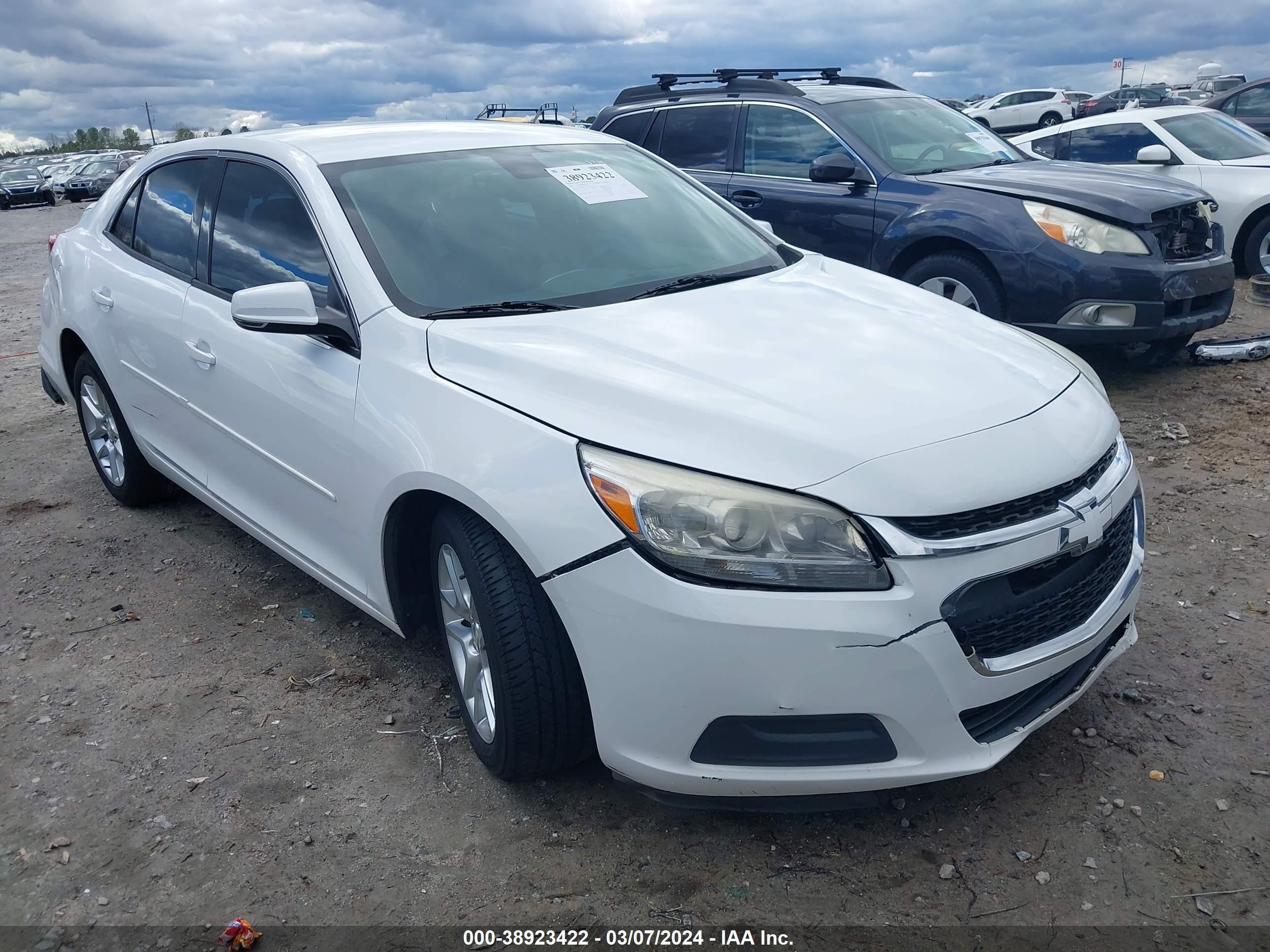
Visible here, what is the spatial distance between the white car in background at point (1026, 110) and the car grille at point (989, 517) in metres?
31.0

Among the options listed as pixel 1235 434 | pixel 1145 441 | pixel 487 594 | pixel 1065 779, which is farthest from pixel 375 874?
pixel 1235 434

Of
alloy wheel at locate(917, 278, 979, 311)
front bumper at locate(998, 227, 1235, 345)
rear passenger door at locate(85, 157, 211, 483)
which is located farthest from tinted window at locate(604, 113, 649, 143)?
rear passenger door at locate(85, 157, 211, 483)

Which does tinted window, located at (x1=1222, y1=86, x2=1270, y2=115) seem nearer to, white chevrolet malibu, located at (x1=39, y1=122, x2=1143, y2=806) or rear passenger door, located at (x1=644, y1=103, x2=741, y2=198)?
rear passenger door, located at (x1=644, y1=103, x2=741, y2=198)

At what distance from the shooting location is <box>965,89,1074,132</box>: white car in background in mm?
30469

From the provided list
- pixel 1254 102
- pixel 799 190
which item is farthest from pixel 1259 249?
pixel 1254 102

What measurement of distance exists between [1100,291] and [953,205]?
945mm

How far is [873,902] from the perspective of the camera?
7.45 feet

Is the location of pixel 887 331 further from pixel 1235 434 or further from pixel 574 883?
pixel 1235 434

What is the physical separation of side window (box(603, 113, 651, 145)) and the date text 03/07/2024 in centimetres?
629

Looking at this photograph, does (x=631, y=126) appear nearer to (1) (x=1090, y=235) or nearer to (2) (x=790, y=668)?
(1) (x=1090, y=235)

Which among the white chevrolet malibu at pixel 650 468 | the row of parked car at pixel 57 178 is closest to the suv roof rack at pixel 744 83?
the white chevrolet malibu at pixel 650 468

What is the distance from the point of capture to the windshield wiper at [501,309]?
2.84 metres

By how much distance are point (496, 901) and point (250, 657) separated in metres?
1.57

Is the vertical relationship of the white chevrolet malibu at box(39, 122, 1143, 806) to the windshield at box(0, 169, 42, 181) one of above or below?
below
